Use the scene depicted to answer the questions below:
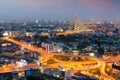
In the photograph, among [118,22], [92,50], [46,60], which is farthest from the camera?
[118,22]

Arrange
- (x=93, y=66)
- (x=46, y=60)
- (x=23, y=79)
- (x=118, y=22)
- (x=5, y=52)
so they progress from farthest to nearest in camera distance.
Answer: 1. (x=118, y=22)
2. (x=5, y=52)
3. (x=46, y=60)
4. (x=93, y=66)
5. (x=23, y=79)

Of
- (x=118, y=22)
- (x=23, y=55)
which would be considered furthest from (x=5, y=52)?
(x=118, y=22)

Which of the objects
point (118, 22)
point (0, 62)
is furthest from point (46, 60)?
point (118, 22)

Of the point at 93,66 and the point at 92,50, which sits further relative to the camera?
the point at 92,50

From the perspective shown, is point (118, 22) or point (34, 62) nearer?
point (34, 62)

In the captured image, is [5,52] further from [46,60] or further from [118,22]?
[118,22]

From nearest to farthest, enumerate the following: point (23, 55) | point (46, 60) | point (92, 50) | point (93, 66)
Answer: point (93, 66), point (46, 60), point (23, 55), point (92, 50)

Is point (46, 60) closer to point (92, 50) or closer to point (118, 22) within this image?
point (92, 50)

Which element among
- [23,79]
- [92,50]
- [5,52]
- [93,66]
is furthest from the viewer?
[92,50]
